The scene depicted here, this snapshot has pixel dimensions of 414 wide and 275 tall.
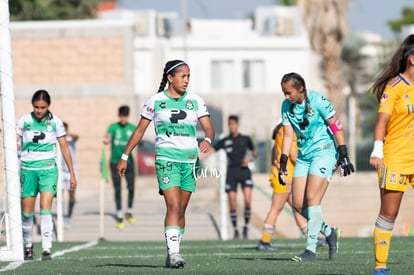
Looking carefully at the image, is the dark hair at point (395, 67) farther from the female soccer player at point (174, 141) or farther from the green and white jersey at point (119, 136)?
the green and white jersey at point (119, 136)

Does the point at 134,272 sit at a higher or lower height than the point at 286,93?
lower

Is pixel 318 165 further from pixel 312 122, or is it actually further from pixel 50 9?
pixel 50 9

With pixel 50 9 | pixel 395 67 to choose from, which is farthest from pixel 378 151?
pixel 50 9

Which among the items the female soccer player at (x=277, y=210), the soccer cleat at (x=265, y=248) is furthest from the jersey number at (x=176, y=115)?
the soccer cleat at (x=265, y=248)

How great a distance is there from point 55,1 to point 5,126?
37.9 meters

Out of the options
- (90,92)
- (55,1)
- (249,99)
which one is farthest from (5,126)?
(249,99)

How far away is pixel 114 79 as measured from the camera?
4247cm

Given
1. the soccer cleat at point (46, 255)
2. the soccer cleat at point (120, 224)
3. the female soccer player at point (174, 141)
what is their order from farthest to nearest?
1. the soccer cleat at point (120, 224)
2. the soccer cleat at point (46, 255)
3. the female soccer player at point (174, 141)

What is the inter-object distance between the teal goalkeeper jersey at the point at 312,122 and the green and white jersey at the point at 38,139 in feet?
10.2

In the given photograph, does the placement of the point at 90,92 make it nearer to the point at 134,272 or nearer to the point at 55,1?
the point at 55,1

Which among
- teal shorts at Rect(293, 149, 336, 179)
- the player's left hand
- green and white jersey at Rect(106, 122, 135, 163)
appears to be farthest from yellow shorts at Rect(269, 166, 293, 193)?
green and white jersey at Rect(106, 122, 135, 163)

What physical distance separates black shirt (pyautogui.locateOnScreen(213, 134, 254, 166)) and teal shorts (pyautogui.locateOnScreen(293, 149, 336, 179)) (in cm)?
1038

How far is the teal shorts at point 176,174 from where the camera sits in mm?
12477

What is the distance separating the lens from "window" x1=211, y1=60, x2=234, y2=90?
5966 centimetres
